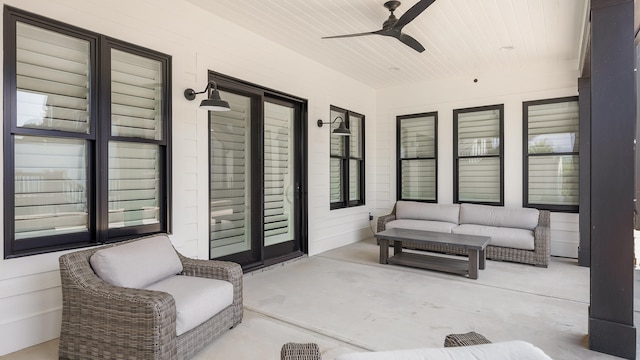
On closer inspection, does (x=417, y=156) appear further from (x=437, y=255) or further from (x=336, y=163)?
(x=437, y=255)

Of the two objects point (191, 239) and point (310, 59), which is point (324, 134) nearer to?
point (310, 59)

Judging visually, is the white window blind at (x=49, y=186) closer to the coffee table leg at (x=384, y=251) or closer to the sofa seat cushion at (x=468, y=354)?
the sofa seat cushion at (x=468, y=354)

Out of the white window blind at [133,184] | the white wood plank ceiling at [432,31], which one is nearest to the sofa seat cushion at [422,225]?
the white wood plank ceiling at [432,31]

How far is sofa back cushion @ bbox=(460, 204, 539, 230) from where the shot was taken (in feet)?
17.4

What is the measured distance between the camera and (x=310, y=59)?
548 cm

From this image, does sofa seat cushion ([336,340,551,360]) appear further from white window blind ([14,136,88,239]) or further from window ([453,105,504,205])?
window ([453,105,504,205])

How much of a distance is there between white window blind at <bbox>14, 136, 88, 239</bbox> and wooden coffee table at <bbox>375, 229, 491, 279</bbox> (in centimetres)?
352

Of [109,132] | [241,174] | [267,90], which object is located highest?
[267,90]

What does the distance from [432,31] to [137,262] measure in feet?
13.2

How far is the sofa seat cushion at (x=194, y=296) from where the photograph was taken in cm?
234

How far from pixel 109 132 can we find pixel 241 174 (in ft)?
5.79

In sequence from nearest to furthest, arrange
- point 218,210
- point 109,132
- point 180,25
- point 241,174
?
point 109,132 < point 180,25 < point 218,210 < point 241,174

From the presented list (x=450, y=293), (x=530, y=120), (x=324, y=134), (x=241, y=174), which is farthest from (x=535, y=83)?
(x=241, y=174)

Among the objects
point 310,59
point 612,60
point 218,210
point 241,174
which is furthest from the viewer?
point 310,59
